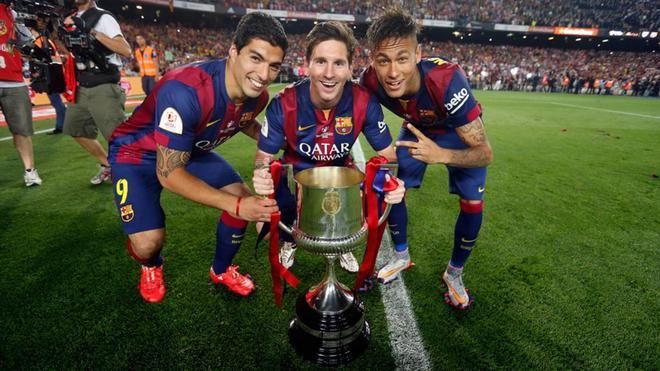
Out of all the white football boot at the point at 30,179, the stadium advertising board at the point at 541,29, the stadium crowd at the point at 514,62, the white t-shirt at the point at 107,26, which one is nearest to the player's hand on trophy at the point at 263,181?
the white t-shirt at the point at 107,26

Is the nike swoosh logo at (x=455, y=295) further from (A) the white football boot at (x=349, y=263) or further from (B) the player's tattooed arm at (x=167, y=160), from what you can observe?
(B) the player's tattooed arm at (x=167, y=160)

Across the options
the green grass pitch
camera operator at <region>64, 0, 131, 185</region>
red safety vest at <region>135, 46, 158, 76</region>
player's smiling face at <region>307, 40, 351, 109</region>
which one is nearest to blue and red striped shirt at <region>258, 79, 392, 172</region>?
player's smiling face at <region>307, 40, 351, 109</region>

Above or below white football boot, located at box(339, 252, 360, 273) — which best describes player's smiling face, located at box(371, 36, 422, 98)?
above

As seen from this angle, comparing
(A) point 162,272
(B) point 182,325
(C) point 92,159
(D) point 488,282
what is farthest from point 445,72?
(C) point 92,159

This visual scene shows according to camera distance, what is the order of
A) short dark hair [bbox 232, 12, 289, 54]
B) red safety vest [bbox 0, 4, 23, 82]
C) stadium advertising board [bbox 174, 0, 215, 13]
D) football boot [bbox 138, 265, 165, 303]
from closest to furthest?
short dark hair [bbox 232, 12, 289, 54] < football boot [bbox 138, 265, 165, 303] < red safety vest [bbox 0, 4, 23, 82] < stadium advertising board [bbox 174, 0, 215, 13]

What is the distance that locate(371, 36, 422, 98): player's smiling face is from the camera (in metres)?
2.02

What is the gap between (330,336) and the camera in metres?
1.66

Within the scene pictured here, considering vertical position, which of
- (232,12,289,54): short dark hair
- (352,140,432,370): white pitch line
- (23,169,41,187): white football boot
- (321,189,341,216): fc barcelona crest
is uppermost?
(232,12,289,54): short dark hair

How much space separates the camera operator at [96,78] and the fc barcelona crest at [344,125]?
2412mm

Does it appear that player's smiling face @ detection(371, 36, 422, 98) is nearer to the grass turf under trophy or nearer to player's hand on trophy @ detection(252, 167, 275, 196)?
the grass turf under trophy

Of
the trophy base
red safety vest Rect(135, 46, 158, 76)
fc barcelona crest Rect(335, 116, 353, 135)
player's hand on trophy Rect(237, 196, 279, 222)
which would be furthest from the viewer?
red safety vest Rect(135, 46, 158, 76)

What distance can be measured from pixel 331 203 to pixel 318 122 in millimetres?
988

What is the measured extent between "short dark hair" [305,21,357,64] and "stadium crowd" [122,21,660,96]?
22.6 metres

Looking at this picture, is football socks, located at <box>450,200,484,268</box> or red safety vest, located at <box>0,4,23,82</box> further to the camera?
red safety vest, located at <box>0,4,23,82</box>
